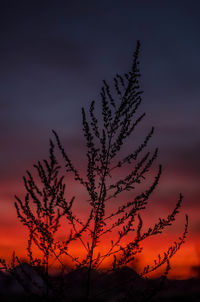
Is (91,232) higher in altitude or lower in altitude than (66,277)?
higher

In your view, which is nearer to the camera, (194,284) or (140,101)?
(194,284)

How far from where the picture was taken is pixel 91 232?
9.86m

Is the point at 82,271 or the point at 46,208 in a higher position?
the point at 46,208

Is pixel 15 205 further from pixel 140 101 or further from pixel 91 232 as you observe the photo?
pixel 140 101

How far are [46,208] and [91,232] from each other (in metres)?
1.26

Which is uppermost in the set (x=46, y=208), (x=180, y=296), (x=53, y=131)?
(x=53, y=131)

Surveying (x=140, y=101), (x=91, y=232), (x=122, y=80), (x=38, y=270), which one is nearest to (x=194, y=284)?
(x=91, y=232)

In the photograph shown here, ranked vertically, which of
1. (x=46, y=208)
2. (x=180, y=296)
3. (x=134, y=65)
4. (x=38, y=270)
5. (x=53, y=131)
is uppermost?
(x=134, y=65)

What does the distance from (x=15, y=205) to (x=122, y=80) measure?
4.12 meters

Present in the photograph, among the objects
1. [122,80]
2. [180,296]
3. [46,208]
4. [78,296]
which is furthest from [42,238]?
[122,80]

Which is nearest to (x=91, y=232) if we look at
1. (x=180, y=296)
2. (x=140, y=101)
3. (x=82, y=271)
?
(x=82, y=271)

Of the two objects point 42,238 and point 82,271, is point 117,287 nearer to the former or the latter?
point 82,271

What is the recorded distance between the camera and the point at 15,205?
10.1 meters

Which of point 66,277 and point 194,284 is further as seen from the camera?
point 66,277
